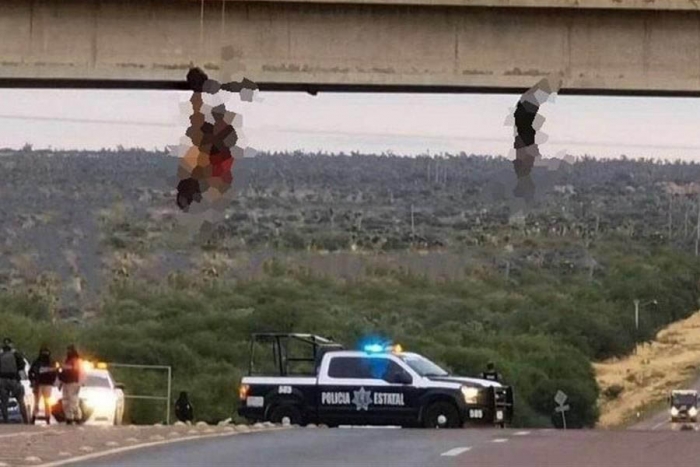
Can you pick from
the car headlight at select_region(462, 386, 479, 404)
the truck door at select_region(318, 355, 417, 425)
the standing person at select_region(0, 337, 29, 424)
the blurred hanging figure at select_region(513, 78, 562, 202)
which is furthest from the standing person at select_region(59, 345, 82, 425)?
the blurred hanging figure at select_region(513, 78, 562, 202)

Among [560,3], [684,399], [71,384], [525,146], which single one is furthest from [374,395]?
[684,399]

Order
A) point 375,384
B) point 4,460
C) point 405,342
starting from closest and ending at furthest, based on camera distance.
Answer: point 4,460
point 375,384
point 405,342

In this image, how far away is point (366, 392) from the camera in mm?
36125

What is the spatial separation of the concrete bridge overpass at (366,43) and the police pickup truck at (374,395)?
10.8 metres

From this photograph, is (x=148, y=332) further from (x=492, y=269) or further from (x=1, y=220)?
(x=492, y=269)

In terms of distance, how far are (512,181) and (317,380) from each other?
19636 millimetres

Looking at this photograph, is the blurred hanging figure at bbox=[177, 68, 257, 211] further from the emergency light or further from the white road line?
the emergency light

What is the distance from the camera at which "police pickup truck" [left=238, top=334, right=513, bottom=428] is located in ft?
117

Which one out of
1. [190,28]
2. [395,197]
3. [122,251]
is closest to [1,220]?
[122,251]

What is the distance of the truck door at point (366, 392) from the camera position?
118ft

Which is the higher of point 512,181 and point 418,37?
point 418,37

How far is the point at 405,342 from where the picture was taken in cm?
8894

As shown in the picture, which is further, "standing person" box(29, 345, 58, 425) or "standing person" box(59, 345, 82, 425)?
"standing person" box(29, 345, 58, 425)

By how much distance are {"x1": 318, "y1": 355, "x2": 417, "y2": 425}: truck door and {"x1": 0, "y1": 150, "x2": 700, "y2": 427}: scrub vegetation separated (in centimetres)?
4557
